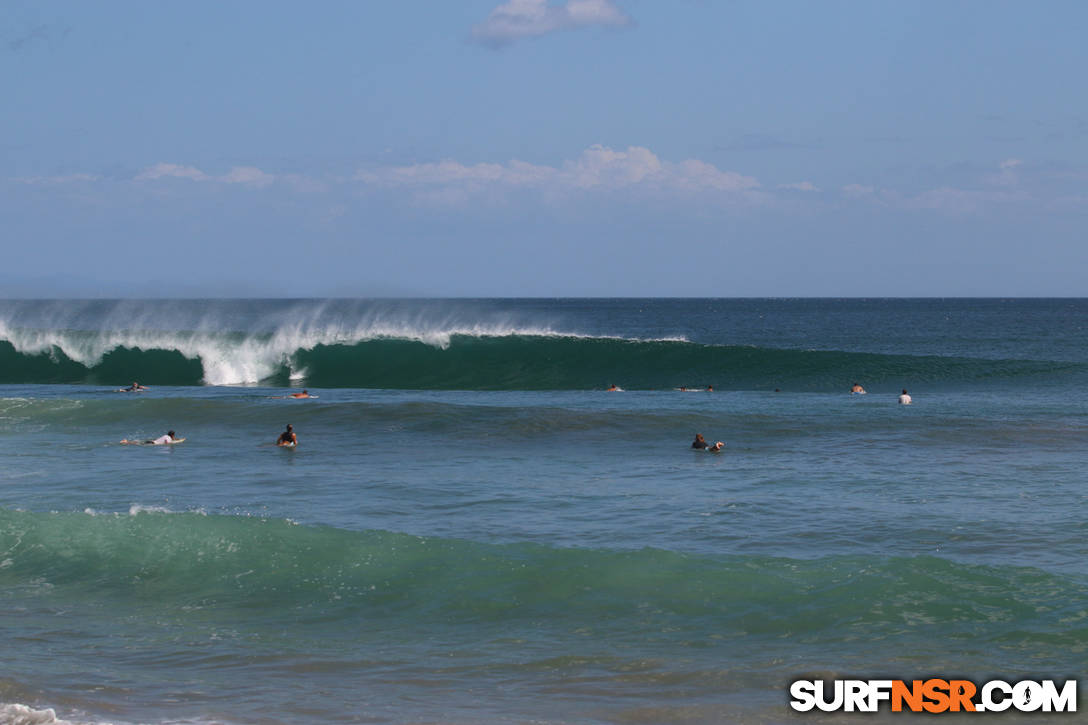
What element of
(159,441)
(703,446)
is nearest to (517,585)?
(703,446)

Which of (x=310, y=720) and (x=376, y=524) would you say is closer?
(x=310, y=720)

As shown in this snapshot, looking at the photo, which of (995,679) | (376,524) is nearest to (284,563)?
(376,524)

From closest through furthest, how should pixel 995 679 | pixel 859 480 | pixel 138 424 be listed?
pixel 995 679 → pixel 859 480 → pixel 138 424

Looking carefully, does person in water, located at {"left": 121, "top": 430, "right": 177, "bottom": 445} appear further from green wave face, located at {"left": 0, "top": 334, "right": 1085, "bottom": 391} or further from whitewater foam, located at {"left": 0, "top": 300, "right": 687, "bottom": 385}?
whitewater foam, located at {"left": 0, "top": 300, "right": 687, "bottom": 385}

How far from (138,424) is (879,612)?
2165cm

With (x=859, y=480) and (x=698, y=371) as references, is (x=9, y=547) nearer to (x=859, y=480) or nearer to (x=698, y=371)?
(x=859, y=480)

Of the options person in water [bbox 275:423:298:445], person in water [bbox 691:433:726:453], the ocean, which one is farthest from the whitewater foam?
person in water [bbox 691:433:726:453]

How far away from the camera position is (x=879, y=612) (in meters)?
10.1
